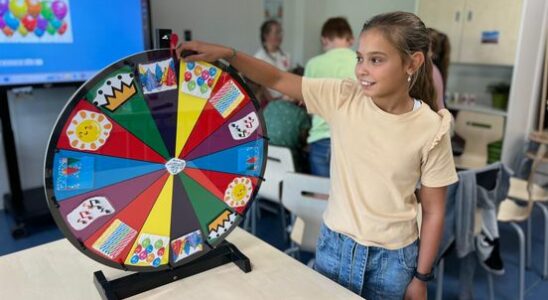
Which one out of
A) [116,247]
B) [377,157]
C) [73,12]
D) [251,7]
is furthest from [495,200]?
[251,7]

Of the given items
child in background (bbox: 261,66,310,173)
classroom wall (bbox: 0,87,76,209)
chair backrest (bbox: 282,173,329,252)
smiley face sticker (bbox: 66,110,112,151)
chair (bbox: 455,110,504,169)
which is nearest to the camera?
smiley face sticker (bbox: 66,110,112,151)

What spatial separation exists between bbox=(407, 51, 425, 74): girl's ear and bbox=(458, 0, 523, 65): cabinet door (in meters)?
2.29

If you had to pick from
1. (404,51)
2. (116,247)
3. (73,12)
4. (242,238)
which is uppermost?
(73,12)

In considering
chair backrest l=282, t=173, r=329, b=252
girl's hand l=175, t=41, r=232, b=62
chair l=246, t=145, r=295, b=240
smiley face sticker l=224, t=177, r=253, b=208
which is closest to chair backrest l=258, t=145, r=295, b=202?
chair l=246, t=145, r=295, b=240

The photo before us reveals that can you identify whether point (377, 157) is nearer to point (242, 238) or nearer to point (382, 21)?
point (382, 21)

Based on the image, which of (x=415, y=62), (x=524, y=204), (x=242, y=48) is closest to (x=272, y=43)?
(x=242, y=48)

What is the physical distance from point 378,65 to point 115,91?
54cm

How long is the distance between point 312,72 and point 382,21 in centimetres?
150

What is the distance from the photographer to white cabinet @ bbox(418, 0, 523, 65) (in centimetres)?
295

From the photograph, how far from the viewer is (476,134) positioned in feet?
10.9

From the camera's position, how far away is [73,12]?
8.79 ft

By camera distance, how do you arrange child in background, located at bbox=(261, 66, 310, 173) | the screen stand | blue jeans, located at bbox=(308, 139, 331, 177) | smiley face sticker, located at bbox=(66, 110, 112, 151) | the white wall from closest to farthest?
1. smiley face sticker, located at bbox=(66, 110, 112, 151)
2. blue jeans, located at bbox=(308, 139, 331, 177)
3. child in background, located at bbox=(261, 66, 310, 173)
4. the screen stand
5. the white wall

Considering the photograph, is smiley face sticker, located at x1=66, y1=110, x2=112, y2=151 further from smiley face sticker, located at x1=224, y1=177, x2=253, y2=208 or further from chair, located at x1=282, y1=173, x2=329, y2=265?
chair, located at x1=282, y1=173, x2=329, y2=265

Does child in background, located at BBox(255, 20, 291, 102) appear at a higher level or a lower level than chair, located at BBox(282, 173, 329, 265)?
higher
